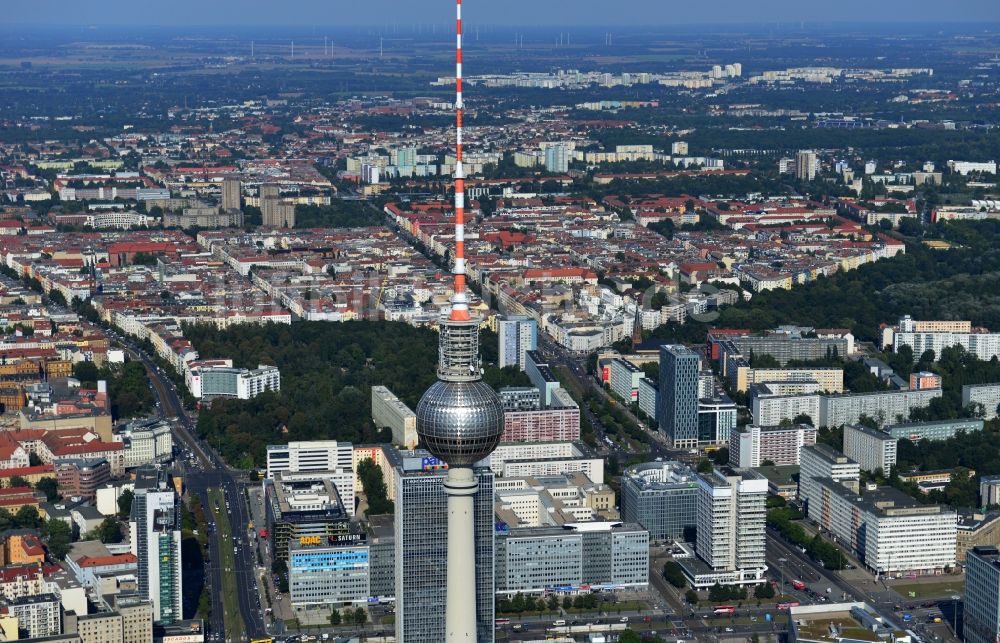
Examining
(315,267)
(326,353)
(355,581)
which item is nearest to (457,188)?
(355,581)

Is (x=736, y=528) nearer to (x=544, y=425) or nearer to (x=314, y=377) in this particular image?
(x=544, y=425)

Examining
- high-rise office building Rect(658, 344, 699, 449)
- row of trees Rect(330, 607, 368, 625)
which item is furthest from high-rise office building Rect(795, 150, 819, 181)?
row of trees Rect(330, 607, 368, 625)

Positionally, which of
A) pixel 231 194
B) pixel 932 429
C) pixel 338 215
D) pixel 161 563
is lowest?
pixel 338 215

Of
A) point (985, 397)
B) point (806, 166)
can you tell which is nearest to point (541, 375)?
point (985, 397)

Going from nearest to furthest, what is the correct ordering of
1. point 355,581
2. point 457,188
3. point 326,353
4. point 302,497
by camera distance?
point 457,188 < point 355,581 < point 302,497 < point 326,353

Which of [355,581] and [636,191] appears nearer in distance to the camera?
[355,581]

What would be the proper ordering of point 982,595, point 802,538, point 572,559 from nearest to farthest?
point 982,595 < point 572,559 < point 802,538

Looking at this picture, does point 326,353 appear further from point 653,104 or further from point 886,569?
point 653,104
